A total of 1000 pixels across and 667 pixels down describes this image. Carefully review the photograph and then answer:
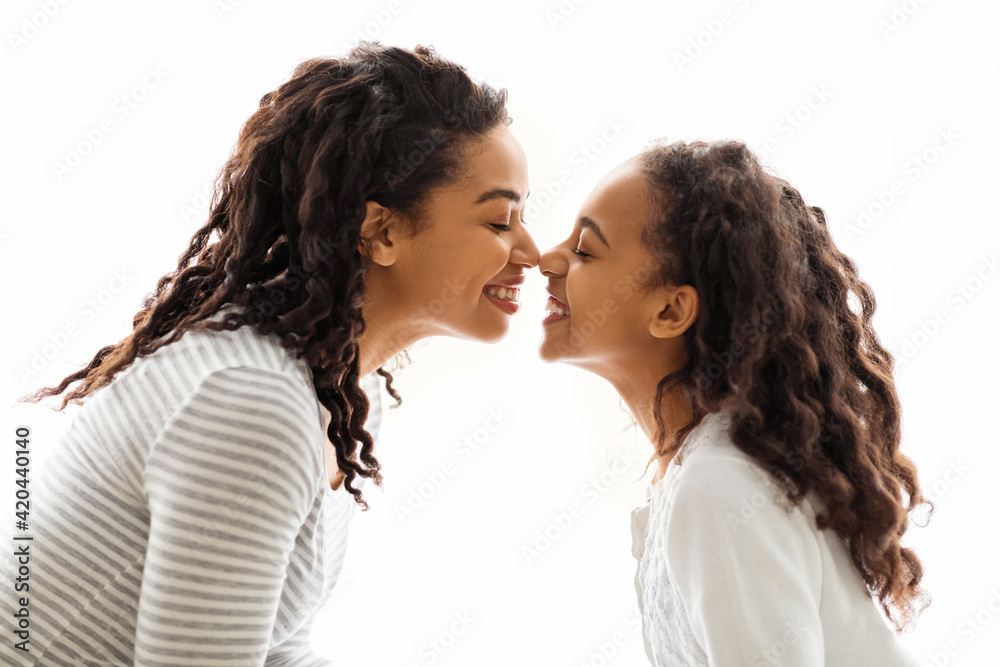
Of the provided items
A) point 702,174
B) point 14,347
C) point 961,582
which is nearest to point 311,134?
point 702,174

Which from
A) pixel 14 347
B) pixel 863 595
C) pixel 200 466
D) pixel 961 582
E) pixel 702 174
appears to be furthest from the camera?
pixel 961 582

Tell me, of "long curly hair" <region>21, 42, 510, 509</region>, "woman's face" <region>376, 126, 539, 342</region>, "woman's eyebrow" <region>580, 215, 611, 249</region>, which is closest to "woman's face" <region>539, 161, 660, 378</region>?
"woman's eyebrow" <region>580, 215, 611, 249</region>

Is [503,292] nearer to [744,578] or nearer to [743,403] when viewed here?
[743,403]

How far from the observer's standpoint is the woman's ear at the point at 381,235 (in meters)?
1.34

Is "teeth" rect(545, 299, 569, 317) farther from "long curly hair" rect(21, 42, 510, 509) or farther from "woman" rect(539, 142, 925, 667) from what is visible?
"long curly hair" rect(21, 42, 510, 509)

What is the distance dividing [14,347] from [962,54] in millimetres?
2047

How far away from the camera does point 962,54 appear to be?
6.24 feet

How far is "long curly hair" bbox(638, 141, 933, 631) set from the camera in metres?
1.16

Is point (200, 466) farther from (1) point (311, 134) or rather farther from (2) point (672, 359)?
(2) point (672, 359)

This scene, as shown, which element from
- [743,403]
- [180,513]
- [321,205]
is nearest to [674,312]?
[743,403]

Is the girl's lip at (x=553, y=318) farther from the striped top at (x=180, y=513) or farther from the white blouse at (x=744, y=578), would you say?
the striped top at (x=180, y=513)

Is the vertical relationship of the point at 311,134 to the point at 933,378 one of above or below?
below

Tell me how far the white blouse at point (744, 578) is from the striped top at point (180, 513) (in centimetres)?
47

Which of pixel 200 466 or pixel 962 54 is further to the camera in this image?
pixel 962 54
